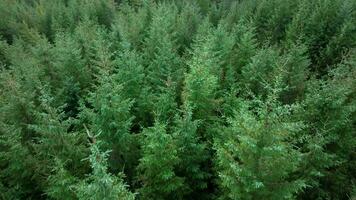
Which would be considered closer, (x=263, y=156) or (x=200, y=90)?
(x=263, y=156)

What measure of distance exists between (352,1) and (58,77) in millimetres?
18970

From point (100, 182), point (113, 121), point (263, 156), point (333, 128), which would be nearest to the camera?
point (100, 182)

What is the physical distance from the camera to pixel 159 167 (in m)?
11.1

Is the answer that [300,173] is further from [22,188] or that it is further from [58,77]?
[58,77]

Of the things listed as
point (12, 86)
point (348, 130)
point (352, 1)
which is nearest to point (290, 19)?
point (352, 1)

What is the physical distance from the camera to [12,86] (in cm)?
1326

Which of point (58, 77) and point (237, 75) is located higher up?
point (237, 75)

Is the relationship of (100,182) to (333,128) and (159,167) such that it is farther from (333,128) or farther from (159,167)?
(333,128)

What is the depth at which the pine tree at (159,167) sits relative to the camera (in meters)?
10.8

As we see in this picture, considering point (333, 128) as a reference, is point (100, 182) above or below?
above

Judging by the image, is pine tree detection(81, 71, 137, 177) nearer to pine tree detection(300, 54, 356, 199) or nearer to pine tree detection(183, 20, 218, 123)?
pine tree detection(183, 20, 218, 123)

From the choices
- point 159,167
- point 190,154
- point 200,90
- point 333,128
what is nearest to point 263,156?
point 190,154

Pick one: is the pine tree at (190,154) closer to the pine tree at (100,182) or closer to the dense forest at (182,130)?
the dense forest at (182,130)

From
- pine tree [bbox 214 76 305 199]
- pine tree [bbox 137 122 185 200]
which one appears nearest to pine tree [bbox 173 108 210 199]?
pine tree [bbox 137 122 185 200]
